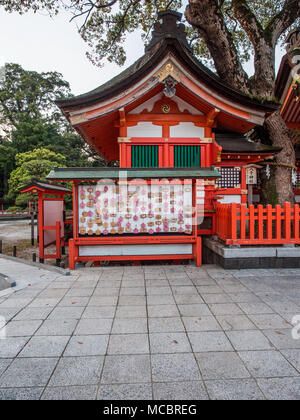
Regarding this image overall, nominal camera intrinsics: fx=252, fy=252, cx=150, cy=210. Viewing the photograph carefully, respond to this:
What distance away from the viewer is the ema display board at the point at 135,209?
6730 mm

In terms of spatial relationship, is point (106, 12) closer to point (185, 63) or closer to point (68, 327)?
point (185, 63)

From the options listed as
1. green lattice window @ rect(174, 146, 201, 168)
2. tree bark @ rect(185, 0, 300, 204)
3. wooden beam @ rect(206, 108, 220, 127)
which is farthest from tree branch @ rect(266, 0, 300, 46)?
green lattice window @ rect(174, 146, 201, 168)

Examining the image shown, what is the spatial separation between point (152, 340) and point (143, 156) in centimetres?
643

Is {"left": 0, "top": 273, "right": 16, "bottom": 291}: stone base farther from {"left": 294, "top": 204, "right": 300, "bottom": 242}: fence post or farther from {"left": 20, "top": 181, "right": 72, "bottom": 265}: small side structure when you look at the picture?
{"left": 294, "top": 204, "right": 300, "bottom": 242}: fence post

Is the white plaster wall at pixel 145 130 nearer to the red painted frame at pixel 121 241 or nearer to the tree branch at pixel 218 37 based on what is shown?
the red painted frame at pixel 121 241

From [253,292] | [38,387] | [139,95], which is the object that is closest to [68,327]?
[38,387]

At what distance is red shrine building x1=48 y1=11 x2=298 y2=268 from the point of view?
6.70m

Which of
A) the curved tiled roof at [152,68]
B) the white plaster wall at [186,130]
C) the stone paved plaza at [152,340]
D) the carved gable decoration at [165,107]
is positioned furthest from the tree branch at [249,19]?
the stone paved plaza at [152,340]

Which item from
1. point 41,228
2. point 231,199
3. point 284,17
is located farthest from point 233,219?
point 284,17

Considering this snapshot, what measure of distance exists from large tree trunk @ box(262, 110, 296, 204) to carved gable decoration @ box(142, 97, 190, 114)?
356cm

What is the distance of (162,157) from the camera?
8609 mm

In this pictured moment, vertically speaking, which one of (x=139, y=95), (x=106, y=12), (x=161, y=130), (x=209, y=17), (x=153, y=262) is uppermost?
(x=106, y=12)

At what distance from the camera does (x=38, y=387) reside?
2373 millimetres
